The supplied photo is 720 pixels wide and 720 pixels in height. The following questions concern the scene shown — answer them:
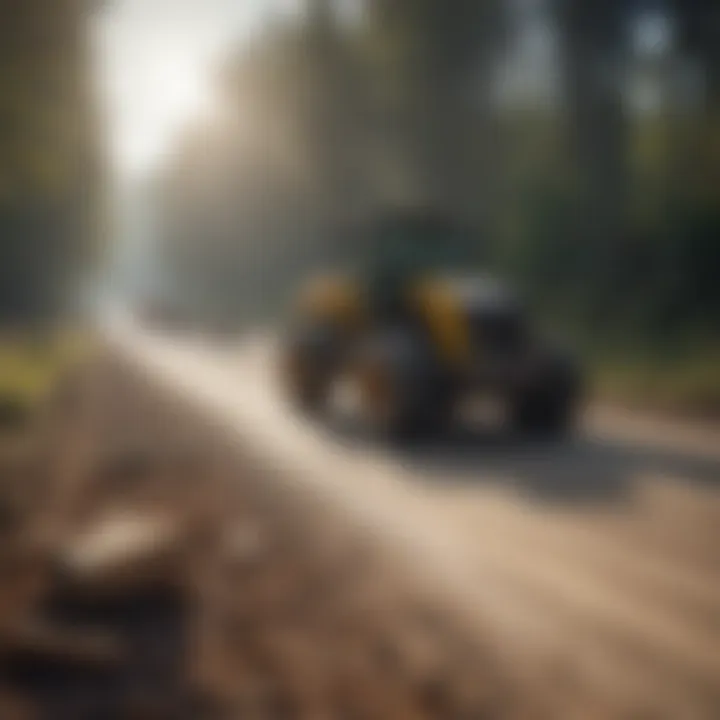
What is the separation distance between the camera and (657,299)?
19.1ft

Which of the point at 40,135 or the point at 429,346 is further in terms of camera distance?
the point at 40,135

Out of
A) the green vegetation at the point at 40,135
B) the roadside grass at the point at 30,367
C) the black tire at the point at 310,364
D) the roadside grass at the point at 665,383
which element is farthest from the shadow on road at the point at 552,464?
the roadside grass at the point at 30,367

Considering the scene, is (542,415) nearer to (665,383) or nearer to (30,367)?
(665,383)

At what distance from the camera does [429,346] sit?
7211mm

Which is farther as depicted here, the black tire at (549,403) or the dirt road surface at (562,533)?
the black tire at (549,403)

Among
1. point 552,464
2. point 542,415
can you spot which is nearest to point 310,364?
point 542,415

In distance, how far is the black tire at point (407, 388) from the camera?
7293 millimetres

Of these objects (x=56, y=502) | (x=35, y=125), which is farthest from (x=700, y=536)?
(x=35, y=125)

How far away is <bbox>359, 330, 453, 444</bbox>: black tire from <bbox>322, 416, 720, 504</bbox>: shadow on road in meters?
0.17

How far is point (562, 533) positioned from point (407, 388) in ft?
8.08

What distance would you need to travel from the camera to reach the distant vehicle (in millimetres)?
6262

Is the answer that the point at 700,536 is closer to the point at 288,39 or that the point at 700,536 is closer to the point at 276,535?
the point at 276,535

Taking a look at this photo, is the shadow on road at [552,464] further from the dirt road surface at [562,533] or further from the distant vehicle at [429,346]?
the distant vehicle at [429,346]

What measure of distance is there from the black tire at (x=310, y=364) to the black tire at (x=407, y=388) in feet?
1.68
